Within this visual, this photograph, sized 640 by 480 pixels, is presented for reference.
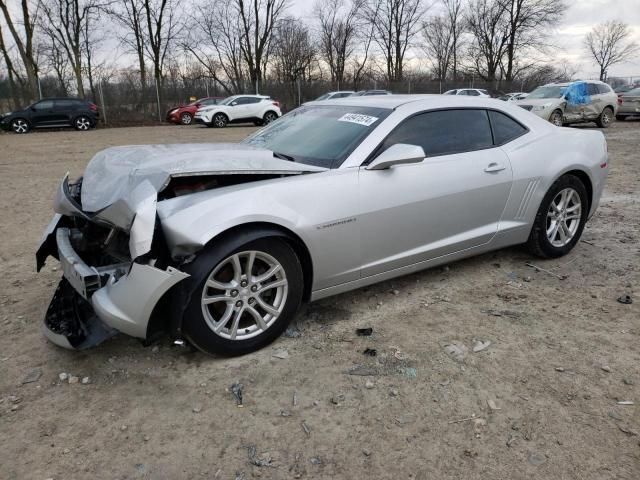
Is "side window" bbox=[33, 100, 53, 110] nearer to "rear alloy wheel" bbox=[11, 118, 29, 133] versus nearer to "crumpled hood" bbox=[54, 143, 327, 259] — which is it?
"rear alloy wheel" bbox=[11, 118, 29, 133]

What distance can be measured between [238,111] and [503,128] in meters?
19.5

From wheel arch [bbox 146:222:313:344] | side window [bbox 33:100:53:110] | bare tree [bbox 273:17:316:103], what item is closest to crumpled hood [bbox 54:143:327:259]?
wheel arch [bbox 146:222:313:344]

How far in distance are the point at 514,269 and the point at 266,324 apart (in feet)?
7.76

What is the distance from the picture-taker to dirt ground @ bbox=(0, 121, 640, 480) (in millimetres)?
2109

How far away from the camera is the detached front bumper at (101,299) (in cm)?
247

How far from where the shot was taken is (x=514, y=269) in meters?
4.22

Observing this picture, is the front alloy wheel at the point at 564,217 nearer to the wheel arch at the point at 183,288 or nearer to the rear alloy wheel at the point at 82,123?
the wheel arch at the point at 183,288

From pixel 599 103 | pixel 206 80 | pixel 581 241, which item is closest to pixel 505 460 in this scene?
pixel 581 241

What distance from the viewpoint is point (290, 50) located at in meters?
39.4

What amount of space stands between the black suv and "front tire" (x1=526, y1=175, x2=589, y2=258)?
72.1ft

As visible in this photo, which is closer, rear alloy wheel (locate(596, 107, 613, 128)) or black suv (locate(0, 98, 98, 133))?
rear alloy wheel (locate(596, 107, 613, 128))

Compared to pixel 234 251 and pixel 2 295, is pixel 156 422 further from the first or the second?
pixel 2 295

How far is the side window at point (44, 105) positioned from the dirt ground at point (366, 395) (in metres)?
20.3

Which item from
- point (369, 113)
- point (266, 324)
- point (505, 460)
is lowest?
point (505, 460)
